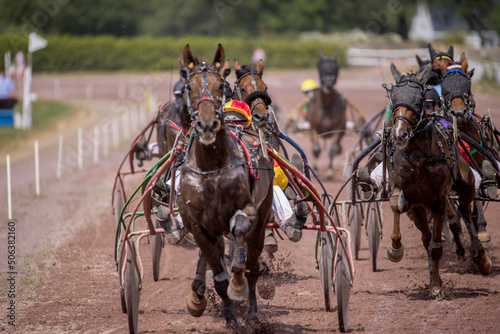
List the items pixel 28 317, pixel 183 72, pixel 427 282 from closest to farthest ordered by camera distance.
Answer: pixel 183 72
pixel 28 317
pixel 427 282

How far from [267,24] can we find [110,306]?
1699 inches

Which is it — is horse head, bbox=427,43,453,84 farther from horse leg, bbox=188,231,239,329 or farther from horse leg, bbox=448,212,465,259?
horse leg, bbox=188,231,239,329

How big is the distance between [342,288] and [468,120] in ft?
10.3

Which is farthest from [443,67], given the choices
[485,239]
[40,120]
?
[40,120]

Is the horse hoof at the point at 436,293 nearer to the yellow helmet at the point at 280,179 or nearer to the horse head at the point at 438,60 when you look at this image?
the yellow helmet at the point at 280,179

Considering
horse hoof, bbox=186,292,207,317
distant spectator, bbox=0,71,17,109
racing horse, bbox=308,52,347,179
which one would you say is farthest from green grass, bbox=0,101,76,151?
horse hoof, bbox=186,292,207,317

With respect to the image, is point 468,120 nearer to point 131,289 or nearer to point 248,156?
A: point 248,156

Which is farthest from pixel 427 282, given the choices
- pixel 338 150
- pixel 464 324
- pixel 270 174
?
pixel 338 150

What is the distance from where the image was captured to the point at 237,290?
5305 millimetres

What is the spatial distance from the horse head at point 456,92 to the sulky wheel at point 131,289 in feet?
11.6

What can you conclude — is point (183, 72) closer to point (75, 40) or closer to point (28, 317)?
point (28, 317)

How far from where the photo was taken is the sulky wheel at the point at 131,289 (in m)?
5.55

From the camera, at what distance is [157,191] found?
261 inches

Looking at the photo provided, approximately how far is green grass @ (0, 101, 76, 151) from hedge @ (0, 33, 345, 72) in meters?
12.7
